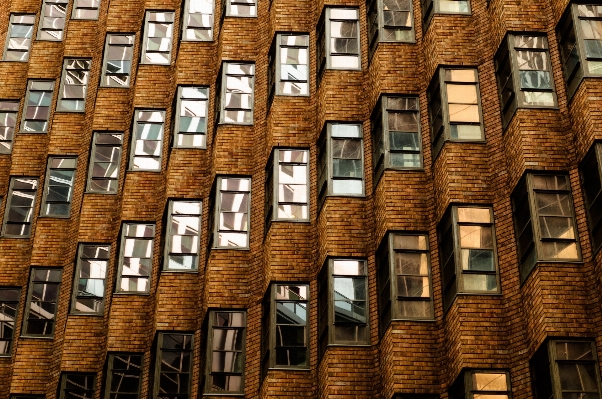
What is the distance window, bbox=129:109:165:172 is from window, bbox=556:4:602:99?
1342 cm

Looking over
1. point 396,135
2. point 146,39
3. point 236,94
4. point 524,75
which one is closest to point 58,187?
point 146,39

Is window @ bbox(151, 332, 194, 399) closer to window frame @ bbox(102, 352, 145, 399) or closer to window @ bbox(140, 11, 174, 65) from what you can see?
window frame @ bbox(102, 352, 145, 399)

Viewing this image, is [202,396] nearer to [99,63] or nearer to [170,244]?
[170,244]

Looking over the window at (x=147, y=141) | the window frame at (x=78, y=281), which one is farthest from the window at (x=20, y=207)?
the window at (x=147, y=141)

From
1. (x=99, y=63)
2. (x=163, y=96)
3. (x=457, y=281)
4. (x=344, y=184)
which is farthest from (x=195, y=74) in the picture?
(x=457, y=281)

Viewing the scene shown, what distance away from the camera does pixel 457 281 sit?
27281 millimetres

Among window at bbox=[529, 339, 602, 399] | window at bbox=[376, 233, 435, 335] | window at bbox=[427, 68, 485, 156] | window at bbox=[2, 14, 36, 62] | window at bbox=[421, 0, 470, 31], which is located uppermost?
window at bbox=[2, 14, 36, 62]

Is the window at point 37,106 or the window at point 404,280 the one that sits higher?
the window at point 37,106

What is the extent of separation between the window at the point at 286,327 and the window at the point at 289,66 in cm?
646

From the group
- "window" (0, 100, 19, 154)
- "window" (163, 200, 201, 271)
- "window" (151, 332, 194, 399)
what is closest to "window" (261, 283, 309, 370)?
"window" (151, 332, 194, 399)

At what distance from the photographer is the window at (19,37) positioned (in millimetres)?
43000

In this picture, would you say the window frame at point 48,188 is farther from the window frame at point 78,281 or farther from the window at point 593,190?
the window at point 593,190

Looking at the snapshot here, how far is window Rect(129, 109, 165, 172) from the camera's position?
37.0 metres

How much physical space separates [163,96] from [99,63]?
3560mm
